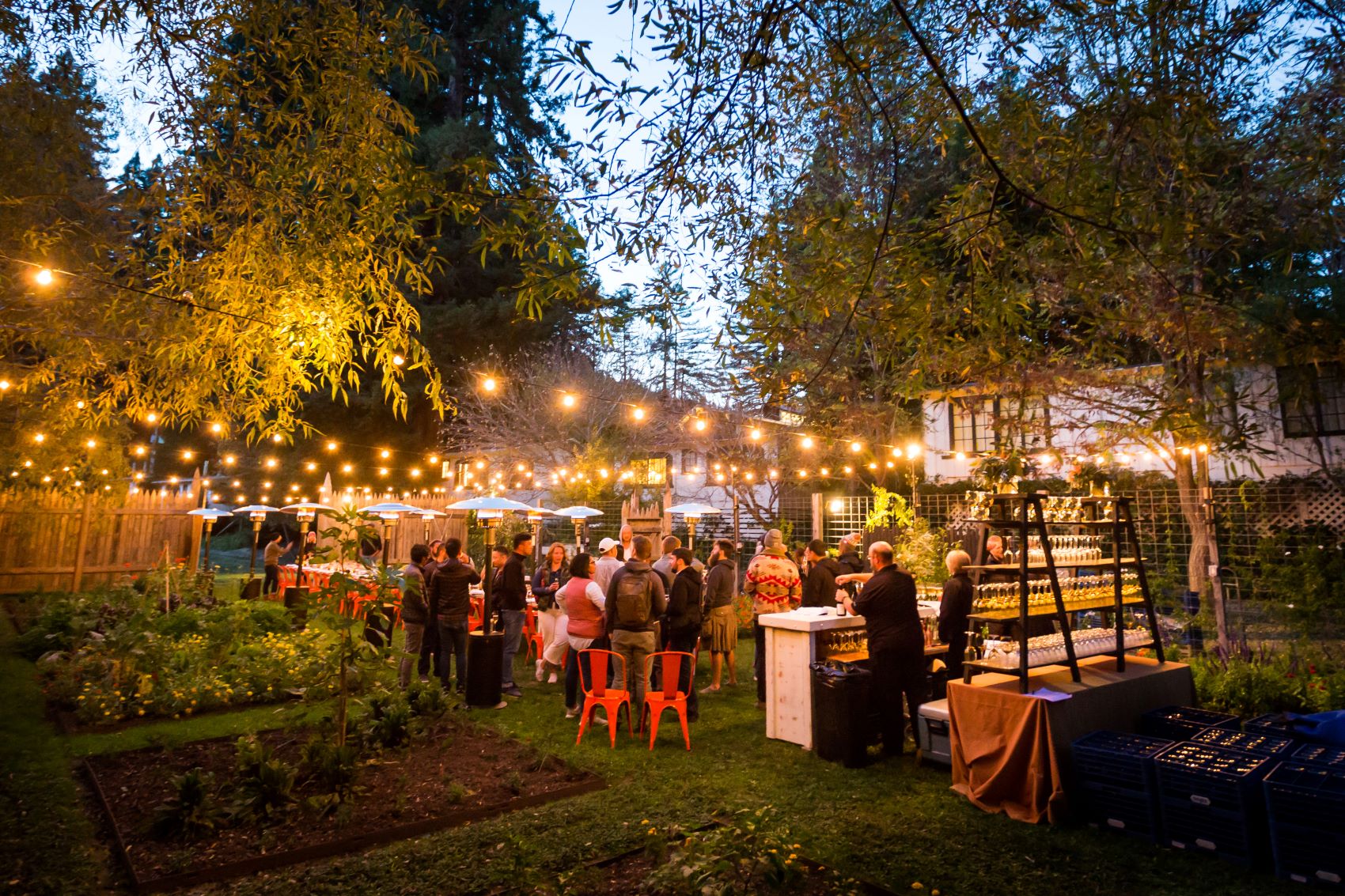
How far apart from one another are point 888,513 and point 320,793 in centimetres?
986

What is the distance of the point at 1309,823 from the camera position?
13.1 feet

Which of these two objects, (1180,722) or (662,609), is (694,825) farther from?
(1180,722)

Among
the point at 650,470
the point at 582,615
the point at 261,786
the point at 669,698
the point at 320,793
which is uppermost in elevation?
the point at 650,470

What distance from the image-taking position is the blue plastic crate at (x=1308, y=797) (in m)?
3.94

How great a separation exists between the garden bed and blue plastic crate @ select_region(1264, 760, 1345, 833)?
4.12 meters

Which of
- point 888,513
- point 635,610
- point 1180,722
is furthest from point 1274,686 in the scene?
point 888,513

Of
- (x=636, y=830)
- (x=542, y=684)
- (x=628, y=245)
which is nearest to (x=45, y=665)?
(x=542, y=684)

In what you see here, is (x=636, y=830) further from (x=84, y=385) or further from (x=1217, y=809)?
(x=84, y=385)

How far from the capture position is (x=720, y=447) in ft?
67.9

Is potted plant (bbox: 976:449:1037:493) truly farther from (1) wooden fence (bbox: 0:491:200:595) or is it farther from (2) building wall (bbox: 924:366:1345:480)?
(1) wooden fence (bbox: 0:491:200:595)

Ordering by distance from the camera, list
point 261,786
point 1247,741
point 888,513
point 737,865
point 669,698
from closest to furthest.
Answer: point 737,865 → point 261,786 → point 1247,741 → point 669,698 → point 888,513

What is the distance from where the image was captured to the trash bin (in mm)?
6062

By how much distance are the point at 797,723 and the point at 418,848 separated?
135 inches

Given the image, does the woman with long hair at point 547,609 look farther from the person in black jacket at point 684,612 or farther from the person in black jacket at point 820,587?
the person in black jacket at point 820,587
